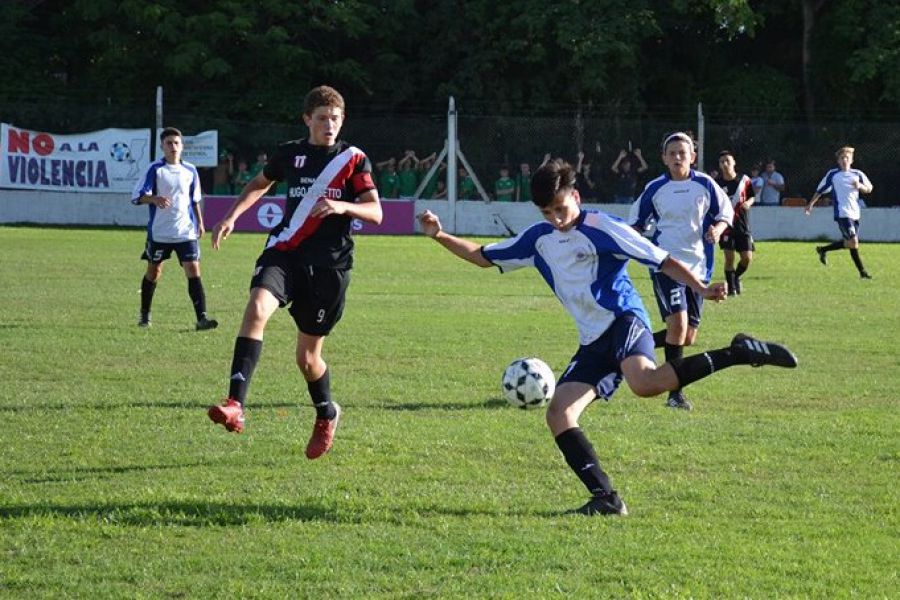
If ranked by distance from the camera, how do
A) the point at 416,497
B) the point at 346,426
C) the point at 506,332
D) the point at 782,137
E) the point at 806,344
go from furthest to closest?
the point at 782,137
the point at 506,332
the point at 806,344
the point at 346,426
the point at 416,497

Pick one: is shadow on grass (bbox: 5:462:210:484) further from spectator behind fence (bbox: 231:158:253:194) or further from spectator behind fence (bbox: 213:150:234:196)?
spectator behind fence (bbox: 213:150:234:196)

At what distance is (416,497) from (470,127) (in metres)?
27.3

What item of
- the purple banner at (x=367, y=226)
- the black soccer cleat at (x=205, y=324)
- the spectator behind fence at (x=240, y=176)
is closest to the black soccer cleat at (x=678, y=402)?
the black soccer cleat at (x=205, y=324)

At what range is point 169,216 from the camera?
14.3 metres

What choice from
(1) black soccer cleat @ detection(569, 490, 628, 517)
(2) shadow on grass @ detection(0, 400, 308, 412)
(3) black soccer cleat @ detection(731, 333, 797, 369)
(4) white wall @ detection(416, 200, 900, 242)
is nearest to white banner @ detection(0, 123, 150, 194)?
(4) white wall @ detection(416, 200, 900, 242)

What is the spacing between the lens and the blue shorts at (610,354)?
21.4 ft

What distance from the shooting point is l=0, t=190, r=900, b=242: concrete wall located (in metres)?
32.8

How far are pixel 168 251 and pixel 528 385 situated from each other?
676 cm

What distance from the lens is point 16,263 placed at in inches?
841

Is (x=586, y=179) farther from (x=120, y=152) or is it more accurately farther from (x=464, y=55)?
(x=120, y=152)

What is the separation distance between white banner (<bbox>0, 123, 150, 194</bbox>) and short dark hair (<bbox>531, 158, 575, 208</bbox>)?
27.8m

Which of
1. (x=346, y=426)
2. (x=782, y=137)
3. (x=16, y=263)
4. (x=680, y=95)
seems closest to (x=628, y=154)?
(x=782, y=137)

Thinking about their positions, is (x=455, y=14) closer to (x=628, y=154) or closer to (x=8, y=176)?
(x=628, y=154)

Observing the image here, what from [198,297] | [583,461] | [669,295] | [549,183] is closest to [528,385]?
[669,295]
